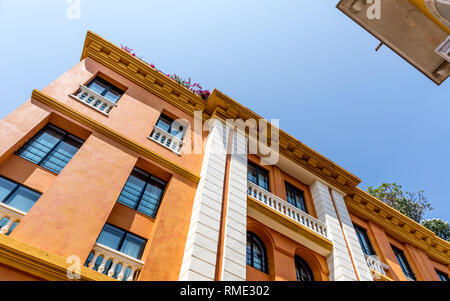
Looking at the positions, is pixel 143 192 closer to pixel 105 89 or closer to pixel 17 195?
pixel 17 195

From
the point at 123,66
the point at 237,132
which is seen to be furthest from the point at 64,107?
the point at 237,132

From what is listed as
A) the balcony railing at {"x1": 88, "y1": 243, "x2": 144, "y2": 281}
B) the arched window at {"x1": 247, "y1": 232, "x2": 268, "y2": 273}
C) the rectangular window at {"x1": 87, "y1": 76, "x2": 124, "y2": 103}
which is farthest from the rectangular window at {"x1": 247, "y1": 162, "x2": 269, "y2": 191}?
the balcony railing at {"x1": 88, "y1": 243, "x2": 144, "y2": 281}

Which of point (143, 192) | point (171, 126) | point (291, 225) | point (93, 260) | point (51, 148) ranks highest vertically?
point (171, 126)

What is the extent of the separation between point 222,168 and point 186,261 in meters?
4.10

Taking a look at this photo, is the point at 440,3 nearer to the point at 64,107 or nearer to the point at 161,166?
the point at 161,166

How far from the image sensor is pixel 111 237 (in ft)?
25.2

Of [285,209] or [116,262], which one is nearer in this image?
[116,262]

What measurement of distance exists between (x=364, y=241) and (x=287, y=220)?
19.7 feet

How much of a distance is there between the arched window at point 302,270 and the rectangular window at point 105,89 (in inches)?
380

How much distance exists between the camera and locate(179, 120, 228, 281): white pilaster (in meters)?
7.24

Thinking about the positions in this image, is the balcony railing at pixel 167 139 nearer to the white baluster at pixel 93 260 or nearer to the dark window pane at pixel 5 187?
the dark window pane at pixel 5 187

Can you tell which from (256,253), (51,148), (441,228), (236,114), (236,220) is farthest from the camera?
(441,228)

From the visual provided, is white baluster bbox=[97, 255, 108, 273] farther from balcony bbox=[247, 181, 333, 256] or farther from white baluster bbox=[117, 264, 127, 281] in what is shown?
balcony bbox=[247, 181, 333, 256]

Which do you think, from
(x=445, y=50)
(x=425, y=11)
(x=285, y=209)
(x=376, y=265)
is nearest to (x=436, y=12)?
(x=425, y=11)
